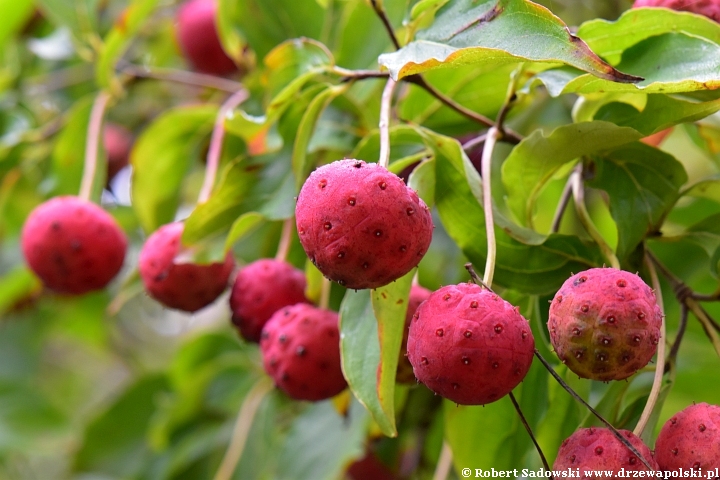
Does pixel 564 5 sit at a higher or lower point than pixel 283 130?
lower

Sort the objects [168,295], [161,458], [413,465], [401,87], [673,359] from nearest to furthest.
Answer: [673,359], [168,295], [401,87], [413,465], [161,458]

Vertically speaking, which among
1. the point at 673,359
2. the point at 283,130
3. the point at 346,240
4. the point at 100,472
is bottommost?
the point at 100,472

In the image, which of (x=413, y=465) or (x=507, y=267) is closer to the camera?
(x=507, y=267)

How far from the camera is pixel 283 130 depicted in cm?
136

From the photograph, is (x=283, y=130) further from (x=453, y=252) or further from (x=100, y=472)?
(x=100, y=472)

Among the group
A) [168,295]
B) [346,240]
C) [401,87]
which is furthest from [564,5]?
[346,240]

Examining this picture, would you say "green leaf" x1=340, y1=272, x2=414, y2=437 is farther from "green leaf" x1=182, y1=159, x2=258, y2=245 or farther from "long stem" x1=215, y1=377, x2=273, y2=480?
"long stem" x1=215, y1=377, x2=273, y2=480

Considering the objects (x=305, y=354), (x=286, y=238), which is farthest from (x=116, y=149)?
(x=305, y=354)

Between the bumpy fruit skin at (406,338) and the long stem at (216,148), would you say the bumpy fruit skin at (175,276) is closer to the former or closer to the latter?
the long stem at (216,148)

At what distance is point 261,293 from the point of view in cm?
129

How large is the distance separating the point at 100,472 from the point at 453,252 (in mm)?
1214

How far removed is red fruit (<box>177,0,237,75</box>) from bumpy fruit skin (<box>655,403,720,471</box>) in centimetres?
163

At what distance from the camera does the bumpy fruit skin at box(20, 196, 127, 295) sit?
1.45m

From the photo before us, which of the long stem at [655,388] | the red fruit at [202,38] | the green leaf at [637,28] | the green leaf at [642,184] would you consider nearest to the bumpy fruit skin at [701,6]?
the green leaf at [637,28]
